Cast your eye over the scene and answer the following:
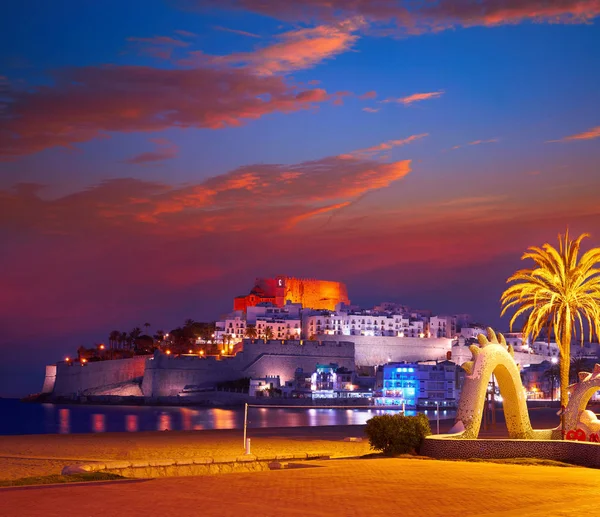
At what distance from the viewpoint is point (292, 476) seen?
12953 millimetres

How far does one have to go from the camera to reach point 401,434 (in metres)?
16.8

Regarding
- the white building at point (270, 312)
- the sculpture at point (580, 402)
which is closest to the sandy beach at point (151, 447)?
the sculpture at point (580, 402)

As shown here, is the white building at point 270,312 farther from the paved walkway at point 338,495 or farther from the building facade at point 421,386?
the paved walkway at point 338,495

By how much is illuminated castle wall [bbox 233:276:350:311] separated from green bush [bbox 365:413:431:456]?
116 metres

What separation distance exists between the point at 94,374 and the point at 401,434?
8754 cm

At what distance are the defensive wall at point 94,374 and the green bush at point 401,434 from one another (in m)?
80.1

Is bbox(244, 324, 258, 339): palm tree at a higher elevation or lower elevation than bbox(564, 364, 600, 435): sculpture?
higher

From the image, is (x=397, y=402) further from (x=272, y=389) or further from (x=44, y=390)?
(x=44, y=390)

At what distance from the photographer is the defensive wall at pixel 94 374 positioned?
96.0 metres

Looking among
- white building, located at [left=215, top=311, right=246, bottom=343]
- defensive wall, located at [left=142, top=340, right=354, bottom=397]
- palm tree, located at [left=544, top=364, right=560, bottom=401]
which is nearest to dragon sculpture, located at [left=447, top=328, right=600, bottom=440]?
defensive wall, located at [left=142, top=340, right=354, bottom=397]

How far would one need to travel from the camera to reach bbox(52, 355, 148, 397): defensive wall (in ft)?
315

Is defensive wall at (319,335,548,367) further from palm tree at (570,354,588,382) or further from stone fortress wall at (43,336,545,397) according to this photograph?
palm tree at (570,354,588,382)

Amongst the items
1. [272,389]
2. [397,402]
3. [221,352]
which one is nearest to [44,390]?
[221,352]

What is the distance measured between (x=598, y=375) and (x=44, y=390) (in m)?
105
